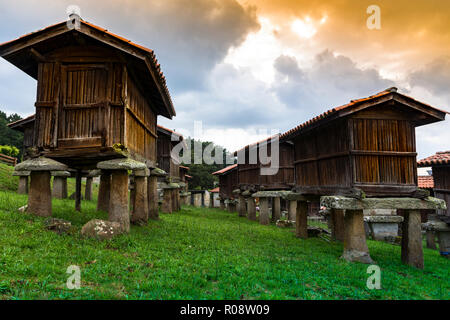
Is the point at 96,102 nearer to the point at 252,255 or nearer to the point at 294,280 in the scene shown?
the point at 252,255

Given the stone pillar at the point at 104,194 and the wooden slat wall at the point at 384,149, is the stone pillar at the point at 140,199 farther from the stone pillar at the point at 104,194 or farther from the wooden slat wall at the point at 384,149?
the wooden slat wall at the point at 384,149

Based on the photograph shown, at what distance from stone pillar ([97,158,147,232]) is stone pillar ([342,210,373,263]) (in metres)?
6.10

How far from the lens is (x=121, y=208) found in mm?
7223

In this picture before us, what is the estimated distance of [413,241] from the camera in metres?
7.04

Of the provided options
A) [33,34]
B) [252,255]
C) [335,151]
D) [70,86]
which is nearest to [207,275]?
[252,255]

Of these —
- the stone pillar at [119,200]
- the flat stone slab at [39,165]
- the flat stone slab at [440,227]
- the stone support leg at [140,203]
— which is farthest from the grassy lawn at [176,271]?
the flat stone slab at [440,227]

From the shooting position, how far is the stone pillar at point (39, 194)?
7.02 m

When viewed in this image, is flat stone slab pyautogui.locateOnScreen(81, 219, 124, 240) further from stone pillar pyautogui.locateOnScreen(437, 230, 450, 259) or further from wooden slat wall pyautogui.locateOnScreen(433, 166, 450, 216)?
wooden slat wall pyautogui.locateOnScreen(433, 166, 450, 216)

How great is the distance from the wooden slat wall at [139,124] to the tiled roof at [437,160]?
38.9 feet

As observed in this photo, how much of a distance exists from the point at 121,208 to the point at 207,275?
375 centimetres

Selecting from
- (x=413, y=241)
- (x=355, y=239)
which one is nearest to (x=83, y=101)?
(x=355, y=239)

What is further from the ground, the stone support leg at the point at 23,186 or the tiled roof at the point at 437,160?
the tiled roof at the point at 437,160

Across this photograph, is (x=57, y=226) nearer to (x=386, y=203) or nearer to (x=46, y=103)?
(x=46, y=103)
